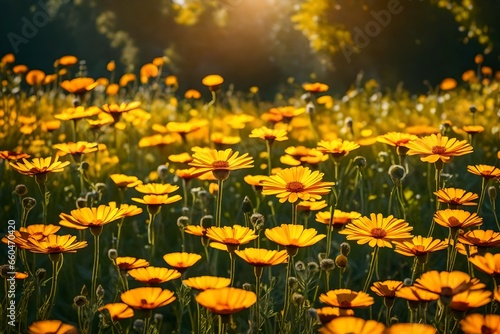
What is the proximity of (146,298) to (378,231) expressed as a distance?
0.62 metres

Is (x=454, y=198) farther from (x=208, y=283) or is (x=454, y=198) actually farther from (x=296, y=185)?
(x=208, y=283)

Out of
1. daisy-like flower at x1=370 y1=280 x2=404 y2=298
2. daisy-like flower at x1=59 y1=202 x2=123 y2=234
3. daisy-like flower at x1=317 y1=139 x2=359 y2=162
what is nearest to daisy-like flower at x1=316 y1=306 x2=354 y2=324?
daisy-like flower at x1=370 y1=280 x2=404 y2=298

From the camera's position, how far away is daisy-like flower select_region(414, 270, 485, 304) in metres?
1.19

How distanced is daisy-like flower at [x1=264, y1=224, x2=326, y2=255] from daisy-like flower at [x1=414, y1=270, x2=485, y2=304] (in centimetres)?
29

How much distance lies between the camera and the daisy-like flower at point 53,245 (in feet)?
4.91

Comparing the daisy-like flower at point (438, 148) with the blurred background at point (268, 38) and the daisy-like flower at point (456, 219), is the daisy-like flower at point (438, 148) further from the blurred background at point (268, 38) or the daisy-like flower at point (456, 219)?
the blurred background at point (268, 38)

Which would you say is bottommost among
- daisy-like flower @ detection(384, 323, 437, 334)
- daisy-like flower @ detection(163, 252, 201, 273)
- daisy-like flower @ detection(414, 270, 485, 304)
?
daisy-like flower @ detection(384, 323, 437, 334)

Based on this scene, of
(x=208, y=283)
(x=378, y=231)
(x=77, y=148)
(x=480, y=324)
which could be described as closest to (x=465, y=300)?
(x=480, y=324)

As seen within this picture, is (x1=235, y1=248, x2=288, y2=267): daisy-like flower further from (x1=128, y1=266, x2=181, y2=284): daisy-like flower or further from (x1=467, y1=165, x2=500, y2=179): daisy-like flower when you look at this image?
(x1=467, y1=165, x2=500, y2=179): daisy-like flower

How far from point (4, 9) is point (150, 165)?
1088 inches

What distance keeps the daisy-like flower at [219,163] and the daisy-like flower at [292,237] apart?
0.21m

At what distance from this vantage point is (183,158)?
2.43m

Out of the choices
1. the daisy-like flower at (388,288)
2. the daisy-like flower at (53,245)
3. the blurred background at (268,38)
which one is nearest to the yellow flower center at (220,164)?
the daisy-like flower at (53,245)

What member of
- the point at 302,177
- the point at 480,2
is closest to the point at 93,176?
the point at 302,177
